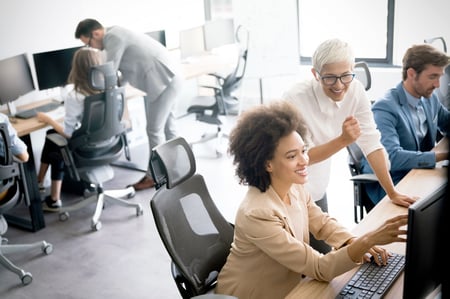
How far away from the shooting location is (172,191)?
2.11m

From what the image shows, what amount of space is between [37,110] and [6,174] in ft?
3.76

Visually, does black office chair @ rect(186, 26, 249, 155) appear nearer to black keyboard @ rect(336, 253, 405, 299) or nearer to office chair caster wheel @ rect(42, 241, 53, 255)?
office chair caster wheel @ rect(42, 241, 53, 255)

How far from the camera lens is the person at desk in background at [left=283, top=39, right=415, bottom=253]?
7.06 ft

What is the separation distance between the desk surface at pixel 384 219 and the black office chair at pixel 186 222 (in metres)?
0.42

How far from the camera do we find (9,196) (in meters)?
3.47

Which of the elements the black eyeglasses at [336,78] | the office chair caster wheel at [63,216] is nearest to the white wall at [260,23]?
the office chair caster wheel at [63,216]

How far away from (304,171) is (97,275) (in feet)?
6.52

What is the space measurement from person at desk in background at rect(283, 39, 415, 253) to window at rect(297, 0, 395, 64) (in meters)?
3.44

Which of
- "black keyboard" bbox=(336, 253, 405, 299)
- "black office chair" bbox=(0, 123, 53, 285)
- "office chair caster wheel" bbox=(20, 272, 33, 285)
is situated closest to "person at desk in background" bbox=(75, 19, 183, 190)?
"black office chair" bbox=(0, 123, 53, 285)

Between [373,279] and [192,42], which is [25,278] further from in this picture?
[192,42]

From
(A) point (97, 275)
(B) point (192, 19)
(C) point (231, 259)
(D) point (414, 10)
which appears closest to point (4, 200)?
(A) point (97, 275)

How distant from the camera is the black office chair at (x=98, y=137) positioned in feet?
12.5

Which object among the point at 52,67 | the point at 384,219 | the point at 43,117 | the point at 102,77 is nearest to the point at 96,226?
the point at 43,117

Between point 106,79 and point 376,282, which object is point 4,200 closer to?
point 106,79
